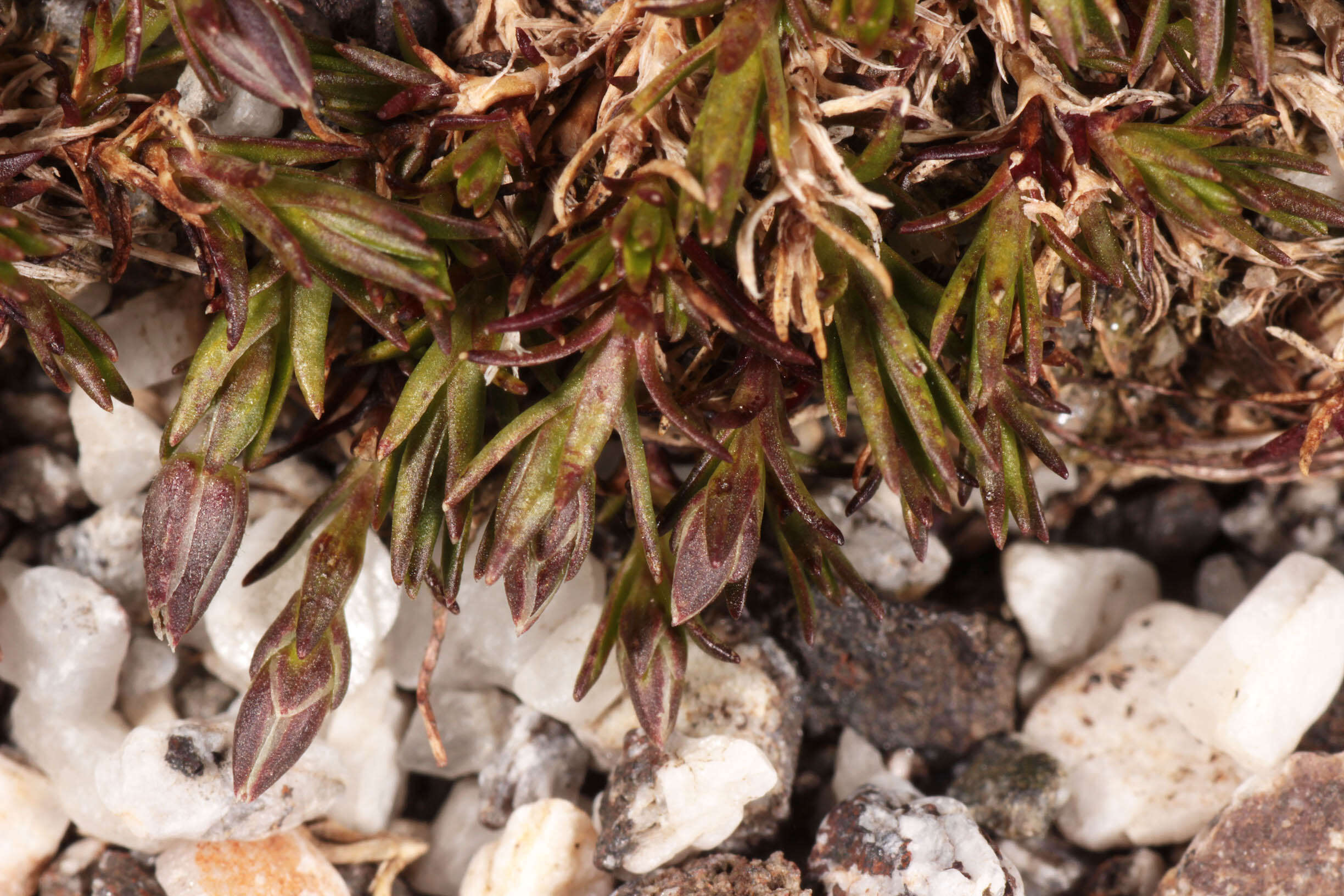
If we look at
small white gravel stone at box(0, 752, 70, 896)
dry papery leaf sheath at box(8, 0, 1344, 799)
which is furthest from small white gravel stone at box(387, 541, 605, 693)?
small white gravel stone at box(0, 752, 70, 896)

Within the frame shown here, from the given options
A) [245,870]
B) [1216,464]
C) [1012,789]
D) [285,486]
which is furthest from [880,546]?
[245,870]

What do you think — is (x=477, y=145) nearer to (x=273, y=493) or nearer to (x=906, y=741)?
(x=273, y=493)

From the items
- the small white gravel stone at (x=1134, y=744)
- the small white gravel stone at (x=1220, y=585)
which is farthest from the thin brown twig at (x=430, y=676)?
the small white gravel stone at (x=1220, y=585)

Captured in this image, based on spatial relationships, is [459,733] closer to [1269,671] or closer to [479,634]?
[479,634]

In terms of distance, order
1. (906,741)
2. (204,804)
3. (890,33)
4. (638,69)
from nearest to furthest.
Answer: (890,33) → (638,69) → (204,804) → (906,741)

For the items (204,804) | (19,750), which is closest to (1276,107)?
(204,804)

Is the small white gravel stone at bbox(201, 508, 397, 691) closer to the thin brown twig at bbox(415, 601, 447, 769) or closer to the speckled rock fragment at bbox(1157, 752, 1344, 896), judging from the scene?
the thin brown twig at bbox(415, 601, 447, 769)
